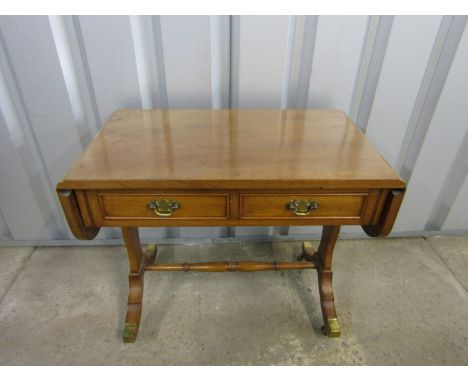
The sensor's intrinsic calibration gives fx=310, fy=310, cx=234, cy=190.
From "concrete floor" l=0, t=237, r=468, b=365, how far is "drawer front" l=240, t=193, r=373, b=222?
86cm

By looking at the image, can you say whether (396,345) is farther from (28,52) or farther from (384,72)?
(28,52)

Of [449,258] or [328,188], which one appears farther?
[449,258]

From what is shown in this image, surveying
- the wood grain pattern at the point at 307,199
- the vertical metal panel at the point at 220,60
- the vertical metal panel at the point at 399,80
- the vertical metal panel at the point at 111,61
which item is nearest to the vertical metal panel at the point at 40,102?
the vertical metal panel at the point at 111,61

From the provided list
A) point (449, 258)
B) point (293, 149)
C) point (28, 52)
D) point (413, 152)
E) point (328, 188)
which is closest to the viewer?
point (328, 188)

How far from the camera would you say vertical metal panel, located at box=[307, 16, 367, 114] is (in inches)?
60.6

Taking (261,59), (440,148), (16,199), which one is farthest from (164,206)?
(440,148)

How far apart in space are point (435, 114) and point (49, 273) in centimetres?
260

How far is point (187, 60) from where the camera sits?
1594mm

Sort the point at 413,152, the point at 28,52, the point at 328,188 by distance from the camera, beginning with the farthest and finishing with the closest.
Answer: the point at 413,152, the point at 28,52, the point at 328,188

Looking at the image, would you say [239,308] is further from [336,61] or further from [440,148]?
[440,148]

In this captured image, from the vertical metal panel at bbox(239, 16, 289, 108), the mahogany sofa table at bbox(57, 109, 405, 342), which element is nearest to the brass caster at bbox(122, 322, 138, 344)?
the mahogany sofa table at bbox(57, 109, 405, 342)

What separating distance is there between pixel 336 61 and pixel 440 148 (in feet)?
3.04

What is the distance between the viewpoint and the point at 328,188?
1.08 metres

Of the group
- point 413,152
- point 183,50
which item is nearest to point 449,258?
point 413,152
